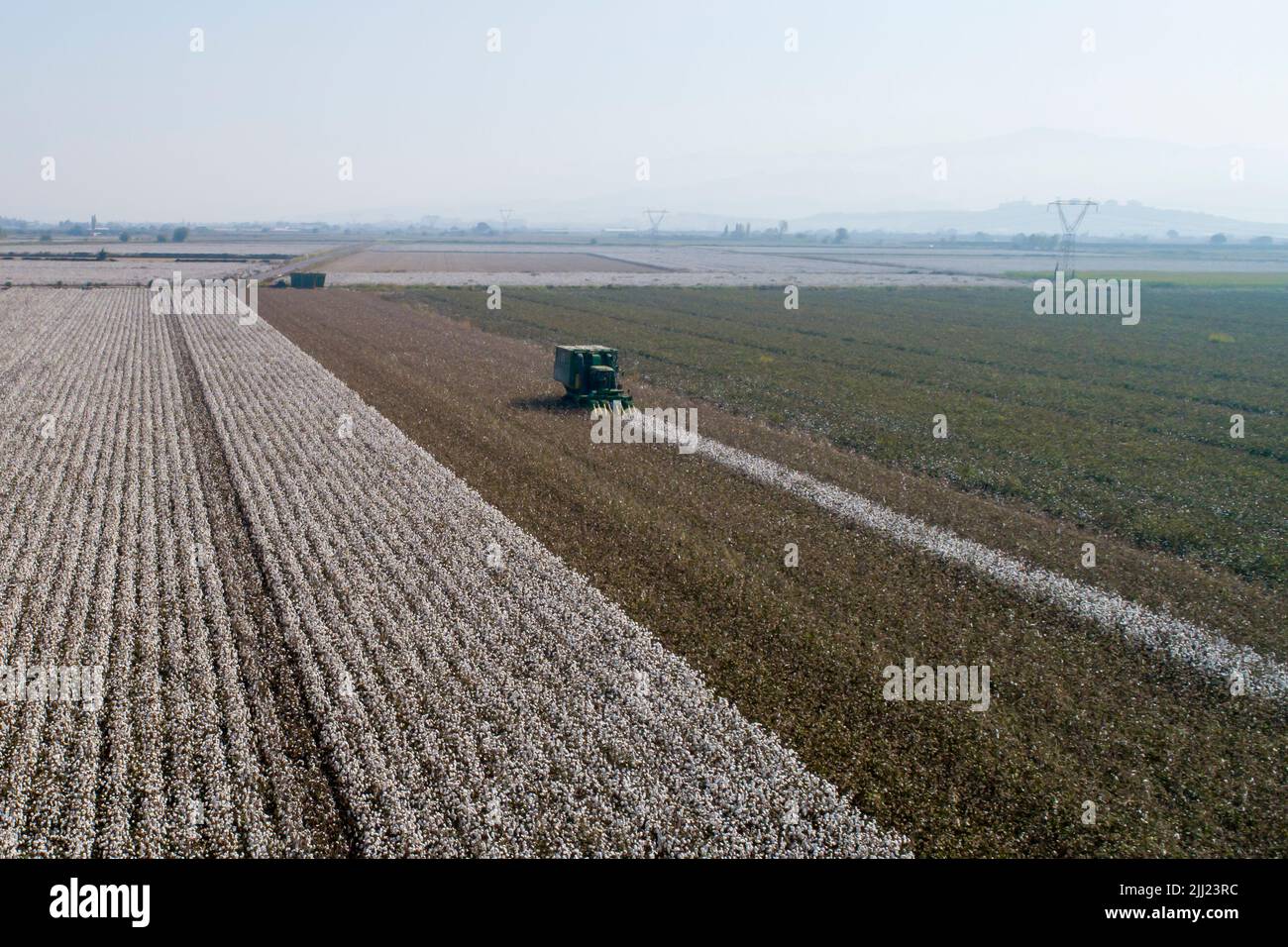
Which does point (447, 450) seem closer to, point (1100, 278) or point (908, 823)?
point (908, 823)

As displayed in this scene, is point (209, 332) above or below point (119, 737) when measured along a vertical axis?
above

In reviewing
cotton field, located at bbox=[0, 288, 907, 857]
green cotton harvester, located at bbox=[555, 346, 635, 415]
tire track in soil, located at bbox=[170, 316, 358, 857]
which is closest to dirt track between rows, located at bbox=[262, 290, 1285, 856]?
cotton field, located at bbox=[0, 288, 907, 857]

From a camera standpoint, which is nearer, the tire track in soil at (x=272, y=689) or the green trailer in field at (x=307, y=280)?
the tire track in soil at (x=272, y=689)

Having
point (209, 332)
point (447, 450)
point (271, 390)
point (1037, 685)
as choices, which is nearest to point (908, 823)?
point (1037, 685)

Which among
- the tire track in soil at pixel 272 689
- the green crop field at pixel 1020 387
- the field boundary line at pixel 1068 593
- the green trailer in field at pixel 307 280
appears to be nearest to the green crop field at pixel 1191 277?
the green crop field at pixel 1020 387

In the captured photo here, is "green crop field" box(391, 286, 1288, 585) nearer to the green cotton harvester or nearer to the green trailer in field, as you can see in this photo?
the green cotton harvester

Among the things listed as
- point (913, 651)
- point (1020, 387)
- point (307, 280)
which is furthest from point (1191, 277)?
point (913, 651)

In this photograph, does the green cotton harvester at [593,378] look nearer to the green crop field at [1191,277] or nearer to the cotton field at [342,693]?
the cotton field at [342,693]
